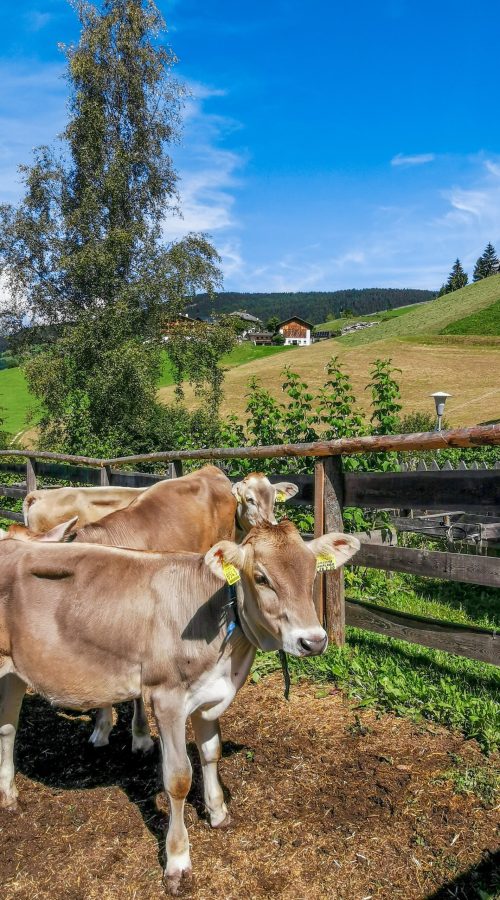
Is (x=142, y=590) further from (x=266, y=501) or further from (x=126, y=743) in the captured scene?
(x=266, y=501)

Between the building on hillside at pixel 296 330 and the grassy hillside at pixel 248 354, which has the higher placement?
the building on hillside at pixel 296 330

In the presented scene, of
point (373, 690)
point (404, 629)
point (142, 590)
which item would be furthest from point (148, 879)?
point (404, 629)

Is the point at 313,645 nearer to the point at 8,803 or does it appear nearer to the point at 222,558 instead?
the point at 222,558

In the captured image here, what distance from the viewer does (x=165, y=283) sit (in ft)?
78.5

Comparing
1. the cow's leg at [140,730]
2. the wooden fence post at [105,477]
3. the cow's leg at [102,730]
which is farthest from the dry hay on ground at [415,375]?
the cow's leg at [140,730]

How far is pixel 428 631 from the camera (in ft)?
16.8

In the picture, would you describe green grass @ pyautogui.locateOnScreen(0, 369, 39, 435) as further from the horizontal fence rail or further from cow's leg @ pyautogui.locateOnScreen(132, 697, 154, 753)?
cow's leg @ pyautogui.locateOnScreen(132, 697, 154, 753)

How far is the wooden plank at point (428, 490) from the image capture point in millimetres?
4617

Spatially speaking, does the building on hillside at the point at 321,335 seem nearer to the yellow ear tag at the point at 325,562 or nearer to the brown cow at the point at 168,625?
the brown cow at the point at 168,625

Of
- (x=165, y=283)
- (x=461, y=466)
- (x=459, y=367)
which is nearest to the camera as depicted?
(x=461, y=466)

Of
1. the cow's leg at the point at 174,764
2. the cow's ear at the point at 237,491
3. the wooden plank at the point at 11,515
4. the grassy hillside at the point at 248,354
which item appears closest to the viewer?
the cow's leg at the point at 174,764

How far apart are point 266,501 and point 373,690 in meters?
1.92

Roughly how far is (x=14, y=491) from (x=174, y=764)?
9138 millimetres

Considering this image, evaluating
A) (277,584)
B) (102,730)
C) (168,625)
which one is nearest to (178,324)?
(102,730)
